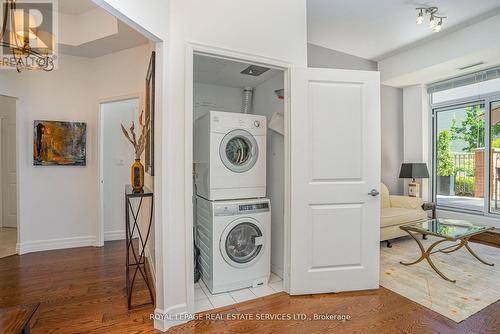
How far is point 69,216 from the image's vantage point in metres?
3.77

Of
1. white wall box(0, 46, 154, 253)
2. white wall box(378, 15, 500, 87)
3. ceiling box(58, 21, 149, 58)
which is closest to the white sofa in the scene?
white wall box(378, 15, 500, 87)

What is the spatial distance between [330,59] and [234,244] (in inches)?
132

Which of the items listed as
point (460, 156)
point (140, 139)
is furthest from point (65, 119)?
point (460, 156)

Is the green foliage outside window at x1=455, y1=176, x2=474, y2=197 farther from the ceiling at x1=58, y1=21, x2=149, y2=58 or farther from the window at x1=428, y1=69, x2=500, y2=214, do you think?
the ceiling at x1=58, y1=21, x2=149, y2=58

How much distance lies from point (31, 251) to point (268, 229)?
127 inches

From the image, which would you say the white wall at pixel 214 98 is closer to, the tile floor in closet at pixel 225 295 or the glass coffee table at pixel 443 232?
the tile floor in closet at pixel 225 295

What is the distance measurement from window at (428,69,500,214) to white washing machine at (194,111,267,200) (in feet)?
13.4

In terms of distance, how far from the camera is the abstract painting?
3.60 m

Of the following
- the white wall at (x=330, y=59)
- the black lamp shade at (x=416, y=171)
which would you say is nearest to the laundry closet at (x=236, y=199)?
the white wall at (x=330, y=59)

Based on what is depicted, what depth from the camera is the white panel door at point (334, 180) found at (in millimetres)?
2408

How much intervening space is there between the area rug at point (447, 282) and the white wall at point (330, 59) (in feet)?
9.50

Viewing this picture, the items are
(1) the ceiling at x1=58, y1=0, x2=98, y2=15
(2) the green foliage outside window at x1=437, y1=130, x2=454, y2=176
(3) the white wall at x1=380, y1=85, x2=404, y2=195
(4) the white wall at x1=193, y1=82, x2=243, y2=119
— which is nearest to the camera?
(1) the ceiling at x1=58, y1=0, x2=98, y2=15

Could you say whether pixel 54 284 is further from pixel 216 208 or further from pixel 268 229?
pixel 268 229

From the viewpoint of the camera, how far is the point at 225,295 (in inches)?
96.6
